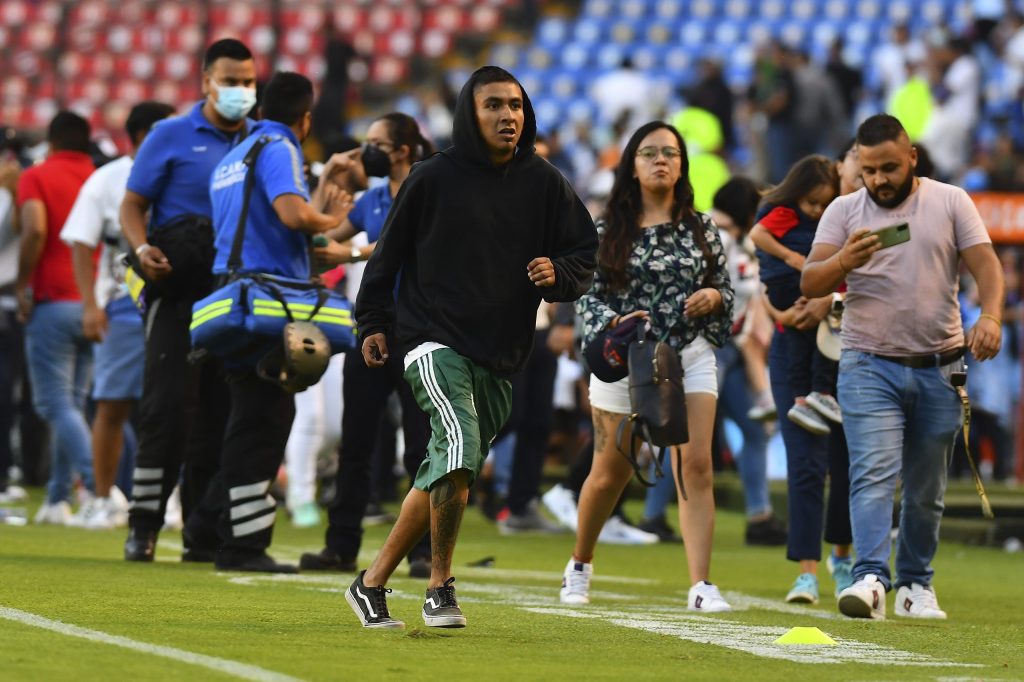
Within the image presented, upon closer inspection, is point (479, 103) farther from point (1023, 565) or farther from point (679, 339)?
point (1023, 565)

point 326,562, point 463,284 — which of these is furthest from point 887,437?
point 326,562

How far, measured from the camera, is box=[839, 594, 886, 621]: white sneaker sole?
7.91m

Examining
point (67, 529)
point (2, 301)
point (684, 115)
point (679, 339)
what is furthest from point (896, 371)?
point (684, 115)

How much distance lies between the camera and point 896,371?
26.6 feet

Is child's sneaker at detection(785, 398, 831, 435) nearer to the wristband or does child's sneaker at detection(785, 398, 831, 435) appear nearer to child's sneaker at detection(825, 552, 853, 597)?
child's sneaker at detection(825, 552, 853, 597)

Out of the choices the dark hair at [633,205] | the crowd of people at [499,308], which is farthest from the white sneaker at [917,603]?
the dark hair at [633,205]

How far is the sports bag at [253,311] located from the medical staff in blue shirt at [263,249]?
0.06 metres

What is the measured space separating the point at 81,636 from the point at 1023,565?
7.25m

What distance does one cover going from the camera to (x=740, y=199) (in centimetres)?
1177

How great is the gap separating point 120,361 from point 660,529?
12.6ft

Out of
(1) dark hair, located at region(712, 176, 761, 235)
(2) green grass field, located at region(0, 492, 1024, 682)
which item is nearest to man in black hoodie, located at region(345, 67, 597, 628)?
(2) green grass field, located at region(0, 492, 1024, 682)

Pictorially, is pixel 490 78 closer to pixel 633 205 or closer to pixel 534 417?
pixel 633 205

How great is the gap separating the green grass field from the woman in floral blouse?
37 centimetres

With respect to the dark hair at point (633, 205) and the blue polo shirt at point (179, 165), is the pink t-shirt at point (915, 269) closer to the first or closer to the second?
the dark hair at point (633, 205)
